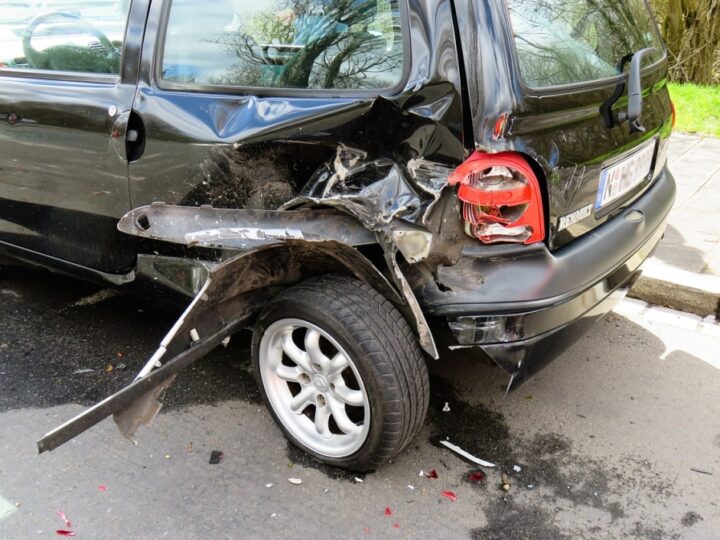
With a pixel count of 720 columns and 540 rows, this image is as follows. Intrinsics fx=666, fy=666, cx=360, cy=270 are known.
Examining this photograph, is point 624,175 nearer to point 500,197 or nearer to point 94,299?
point 500,197

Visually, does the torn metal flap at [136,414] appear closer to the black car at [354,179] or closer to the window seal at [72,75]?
the black car at [354,179]

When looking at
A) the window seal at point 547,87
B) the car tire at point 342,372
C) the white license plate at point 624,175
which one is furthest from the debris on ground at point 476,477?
the window seal at point 547,87

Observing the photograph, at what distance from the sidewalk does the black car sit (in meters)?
0.99

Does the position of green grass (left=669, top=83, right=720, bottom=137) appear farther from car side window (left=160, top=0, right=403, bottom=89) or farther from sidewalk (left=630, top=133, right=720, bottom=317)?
car side window (left=160, top=0, right=403, bottom=89)

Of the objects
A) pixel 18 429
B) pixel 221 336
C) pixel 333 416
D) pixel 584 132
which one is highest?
pixel 584 132

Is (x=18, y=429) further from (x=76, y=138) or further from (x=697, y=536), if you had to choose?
(x=697, y=536)

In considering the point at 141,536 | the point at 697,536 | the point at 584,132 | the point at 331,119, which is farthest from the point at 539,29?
the point at 141,536

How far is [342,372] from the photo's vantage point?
2.47 m

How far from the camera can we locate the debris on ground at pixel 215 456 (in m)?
2.62

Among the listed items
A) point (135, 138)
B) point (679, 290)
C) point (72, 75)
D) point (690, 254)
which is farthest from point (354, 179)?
point (690, 254)

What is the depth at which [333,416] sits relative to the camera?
101 inches

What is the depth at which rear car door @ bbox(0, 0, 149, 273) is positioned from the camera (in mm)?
2672

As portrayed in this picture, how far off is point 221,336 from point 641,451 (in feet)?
5.64

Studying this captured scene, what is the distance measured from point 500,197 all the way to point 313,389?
3.43 ft
